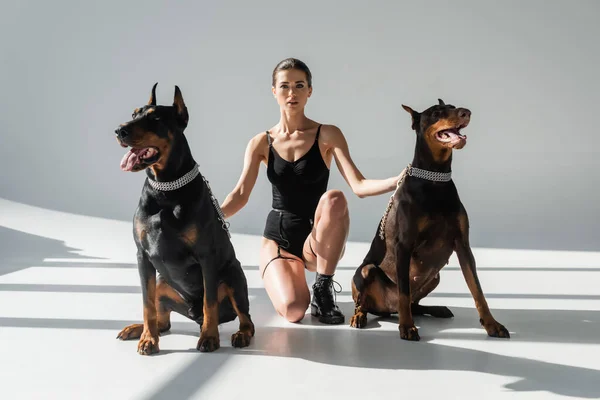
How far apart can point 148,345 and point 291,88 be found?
1.39 metres

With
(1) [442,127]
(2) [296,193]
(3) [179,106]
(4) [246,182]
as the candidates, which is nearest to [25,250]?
(4) [246,182]

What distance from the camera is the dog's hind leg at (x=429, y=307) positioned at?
296 centimetres

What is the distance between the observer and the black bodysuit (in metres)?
3.19

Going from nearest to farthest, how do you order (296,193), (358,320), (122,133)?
(122,133) → (358,320) → (296,193)

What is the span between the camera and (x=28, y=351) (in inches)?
102

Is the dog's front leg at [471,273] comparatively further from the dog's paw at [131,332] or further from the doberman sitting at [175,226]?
the dog's paw at [131,332]

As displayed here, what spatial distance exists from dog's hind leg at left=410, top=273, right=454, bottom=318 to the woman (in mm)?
366

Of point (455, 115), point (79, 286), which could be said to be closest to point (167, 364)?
point (455, 115)

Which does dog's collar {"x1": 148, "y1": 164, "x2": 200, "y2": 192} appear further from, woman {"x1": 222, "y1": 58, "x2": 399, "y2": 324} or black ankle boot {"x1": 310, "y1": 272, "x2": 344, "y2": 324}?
black ankle boot {"x1": 310, "y1": 272, "x2": 344, "y2": 324}

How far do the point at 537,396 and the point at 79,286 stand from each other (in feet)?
9.08

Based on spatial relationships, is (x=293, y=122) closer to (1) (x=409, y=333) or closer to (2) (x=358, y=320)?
(2) (x=358, y=320)

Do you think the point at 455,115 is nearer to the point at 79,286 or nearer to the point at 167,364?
the point at 167,364

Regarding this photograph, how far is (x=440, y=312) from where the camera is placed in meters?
3.03

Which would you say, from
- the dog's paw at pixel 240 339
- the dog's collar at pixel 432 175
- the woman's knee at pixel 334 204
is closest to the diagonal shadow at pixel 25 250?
the dog's paw at pixel 240 339
